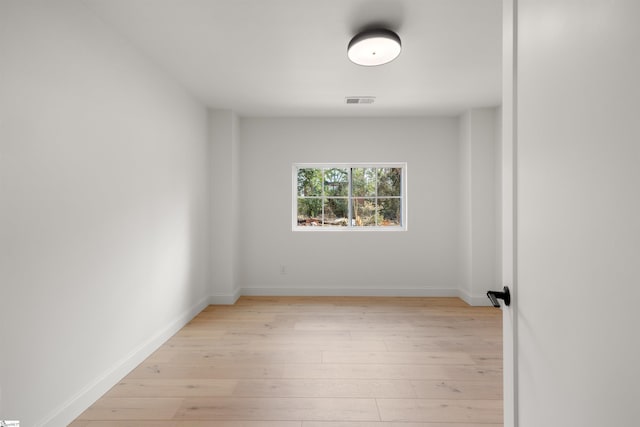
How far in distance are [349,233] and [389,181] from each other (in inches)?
36.5

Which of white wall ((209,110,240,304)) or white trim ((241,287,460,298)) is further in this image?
white trim ((241,287,460,298))

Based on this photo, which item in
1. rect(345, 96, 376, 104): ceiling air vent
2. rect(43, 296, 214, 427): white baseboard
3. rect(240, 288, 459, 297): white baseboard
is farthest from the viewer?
rect(240, 288, 459, 297): white baseboard

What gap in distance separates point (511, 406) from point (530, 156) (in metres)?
0.76

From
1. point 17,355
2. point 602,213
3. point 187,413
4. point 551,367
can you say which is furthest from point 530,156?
point 17,355

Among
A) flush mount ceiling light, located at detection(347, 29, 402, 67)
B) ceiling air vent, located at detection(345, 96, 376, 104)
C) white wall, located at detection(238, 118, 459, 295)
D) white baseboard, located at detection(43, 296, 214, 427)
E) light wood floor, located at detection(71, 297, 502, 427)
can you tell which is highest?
ceiling air vent, located at detection(345, 96, 376, 104)

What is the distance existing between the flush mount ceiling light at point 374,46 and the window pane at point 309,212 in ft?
8.14

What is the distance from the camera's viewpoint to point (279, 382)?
2.34 m

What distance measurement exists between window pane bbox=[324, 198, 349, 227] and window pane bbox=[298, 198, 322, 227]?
10cm

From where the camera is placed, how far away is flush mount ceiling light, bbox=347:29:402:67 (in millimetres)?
2350

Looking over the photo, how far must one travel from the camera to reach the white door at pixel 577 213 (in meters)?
0.63

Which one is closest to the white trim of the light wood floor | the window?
the light wood floor

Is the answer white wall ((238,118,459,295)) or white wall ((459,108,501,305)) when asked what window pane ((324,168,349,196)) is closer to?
white wall ((238,118,459,295))

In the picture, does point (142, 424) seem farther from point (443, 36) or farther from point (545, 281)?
point (443, 36)

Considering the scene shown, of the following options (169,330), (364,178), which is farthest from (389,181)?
(169,330)
